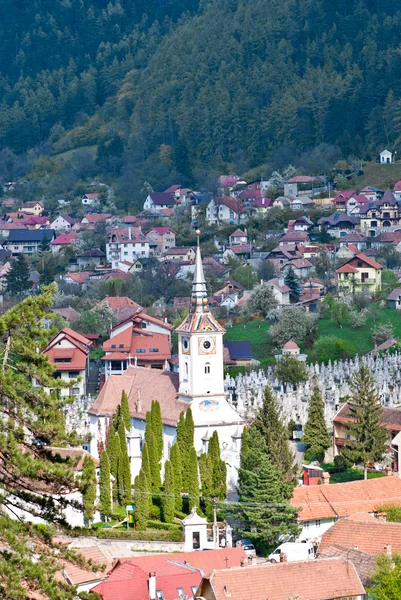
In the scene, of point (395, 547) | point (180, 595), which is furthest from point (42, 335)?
point (395, 547)

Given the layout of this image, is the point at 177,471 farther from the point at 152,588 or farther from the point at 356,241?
the point at 356,241

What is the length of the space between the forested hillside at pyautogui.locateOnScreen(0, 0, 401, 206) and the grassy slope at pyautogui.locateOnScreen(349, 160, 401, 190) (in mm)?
4137

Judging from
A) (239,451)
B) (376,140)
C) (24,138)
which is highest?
(24,138)

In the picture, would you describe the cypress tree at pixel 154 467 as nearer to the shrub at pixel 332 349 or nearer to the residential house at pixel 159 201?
the shrub at pixel 332 349

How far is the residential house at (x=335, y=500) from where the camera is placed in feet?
153

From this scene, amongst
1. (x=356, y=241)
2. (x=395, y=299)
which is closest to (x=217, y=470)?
(x=395, y=299)

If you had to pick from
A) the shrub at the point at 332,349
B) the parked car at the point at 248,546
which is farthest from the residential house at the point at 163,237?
the parked car at the point at 248,546

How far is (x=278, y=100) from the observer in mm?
159500

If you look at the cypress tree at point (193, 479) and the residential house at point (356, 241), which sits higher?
the residential house at point (356, 241)

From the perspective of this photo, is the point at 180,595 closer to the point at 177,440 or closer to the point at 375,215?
the point at 177,440

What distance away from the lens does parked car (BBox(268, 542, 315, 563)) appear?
42312 mm

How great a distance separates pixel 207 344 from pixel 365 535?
14.6 m

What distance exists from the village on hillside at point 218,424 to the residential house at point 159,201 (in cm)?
2806

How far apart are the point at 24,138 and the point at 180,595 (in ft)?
493
